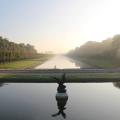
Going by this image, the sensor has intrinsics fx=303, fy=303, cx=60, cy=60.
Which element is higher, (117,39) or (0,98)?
(117,39)

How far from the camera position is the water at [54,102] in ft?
51.0

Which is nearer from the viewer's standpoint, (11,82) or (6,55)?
(11,82)

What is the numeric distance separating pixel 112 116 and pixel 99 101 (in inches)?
161

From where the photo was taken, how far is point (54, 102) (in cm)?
1900

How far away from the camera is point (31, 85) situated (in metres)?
26.6

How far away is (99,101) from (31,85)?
28.7 feet

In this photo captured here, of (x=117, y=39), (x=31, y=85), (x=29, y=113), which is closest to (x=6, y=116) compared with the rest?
(x=29, y=113)

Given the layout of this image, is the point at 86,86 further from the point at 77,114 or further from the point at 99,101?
the point at 77,114

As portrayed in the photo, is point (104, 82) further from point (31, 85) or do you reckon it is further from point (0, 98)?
point (0, 98)

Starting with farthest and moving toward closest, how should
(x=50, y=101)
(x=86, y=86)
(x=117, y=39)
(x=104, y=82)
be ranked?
(x=117, y=39)
(x=104, y=82)
(x=86, y=86)
(x=50, y=101)

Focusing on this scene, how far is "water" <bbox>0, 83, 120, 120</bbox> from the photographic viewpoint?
15.5 m

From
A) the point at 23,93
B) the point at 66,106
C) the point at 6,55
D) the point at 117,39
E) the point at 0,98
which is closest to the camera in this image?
the point at 66,106

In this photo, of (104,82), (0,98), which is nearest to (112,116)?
(0,98)

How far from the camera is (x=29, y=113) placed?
16.0 meters
